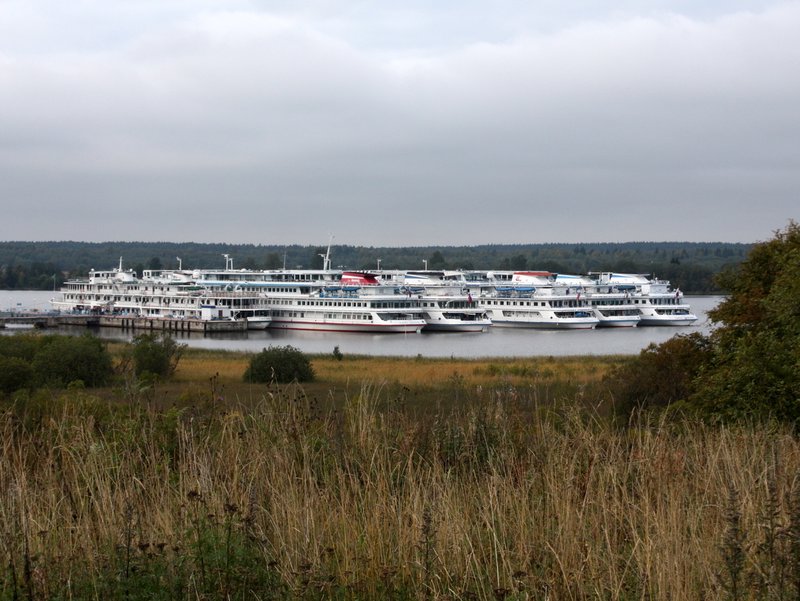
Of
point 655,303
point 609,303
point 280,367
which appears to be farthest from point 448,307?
point 280,367

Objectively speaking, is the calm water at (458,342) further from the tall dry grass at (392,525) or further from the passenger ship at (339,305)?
the tall dry grass at (392,525)

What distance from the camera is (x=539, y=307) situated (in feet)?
236

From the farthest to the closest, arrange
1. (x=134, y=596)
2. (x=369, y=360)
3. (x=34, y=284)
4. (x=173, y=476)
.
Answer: (x=34, y=284)
(x=369, y=360)
(x=173, y=476)
(x=134, y=596)

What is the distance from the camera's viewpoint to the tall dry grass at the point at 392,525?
429 cm

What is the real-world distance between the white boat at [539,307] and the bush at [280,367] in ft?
148

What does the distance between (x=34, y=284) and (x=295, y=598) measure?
144m

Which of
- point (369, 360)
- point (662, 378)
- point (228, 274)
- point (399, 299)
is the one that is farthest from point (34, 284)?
point (662, 378)

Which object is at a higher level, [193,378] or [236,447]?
[236,447]

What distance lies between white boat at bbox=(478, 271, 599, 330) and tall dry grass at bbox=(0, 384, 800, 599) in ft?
211

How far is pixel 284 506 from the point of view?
5.36 meters

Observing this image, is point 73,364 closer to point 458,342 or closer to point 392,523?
point 392,523

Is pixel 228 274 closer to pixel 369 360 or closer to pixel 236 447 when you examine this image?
pixel 369 360

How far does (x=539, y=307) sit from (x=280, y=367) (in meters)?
47.6

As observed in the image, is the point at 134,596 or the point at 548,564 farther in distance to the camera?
the point at 548,564
